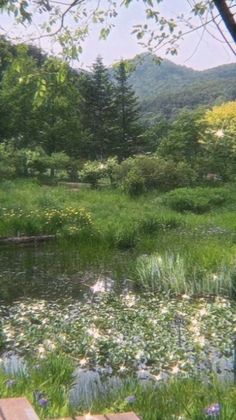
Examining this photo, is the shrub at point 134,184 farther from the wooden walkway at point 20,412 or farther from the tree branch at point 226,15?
the tree branch at point 226,15

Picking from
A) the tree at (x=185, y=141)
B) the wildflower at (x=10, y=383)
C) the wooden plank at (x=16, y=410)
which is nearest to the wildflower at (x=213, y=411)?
the wooden plank at (x=16, y=410)

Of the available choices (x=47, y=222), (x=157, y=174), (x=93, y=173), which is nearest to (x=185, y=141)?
(x=157, y=174)

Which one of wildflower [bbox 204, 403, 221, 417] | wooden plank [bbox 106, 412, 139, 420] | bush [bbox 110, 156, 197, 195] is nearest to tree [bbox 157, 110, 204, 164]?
bush [bbox 110, 156, 197, 195]

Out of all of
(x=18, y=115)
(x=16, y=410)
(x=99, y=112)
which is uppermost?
(x=99, y=112)

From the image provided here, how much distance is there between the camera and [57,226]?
12031 millimetres

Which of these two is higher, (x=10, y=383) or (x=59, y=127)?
(x=59, y=127)

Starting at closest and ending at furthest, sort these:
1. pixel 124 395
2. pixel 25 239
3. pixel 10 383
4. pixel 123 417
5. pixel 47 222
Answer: pixel 123 417 < pixel 10 383 < pixel 124 395 < pixel 25 239 < pixel 47 222

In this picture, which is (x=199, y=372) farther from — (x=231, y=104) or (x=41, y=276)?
(x=231, y=104)

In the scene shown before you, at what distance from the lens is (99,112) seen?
31.9 meters

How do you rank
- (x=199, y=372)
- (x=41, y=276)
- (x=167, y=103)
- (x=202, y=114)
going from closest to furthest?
(x=199, y=372) → (x=41, y=276) → (x=202, y=114) → (x=167, y=103)

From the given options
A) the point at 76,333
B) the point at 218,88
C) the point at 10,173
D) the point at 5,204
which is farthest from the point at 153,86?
the point at 76,333

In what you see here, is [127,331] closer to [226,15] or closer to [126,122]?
[226,15]

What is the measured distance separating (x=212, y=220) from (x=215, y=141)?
27.7 feet

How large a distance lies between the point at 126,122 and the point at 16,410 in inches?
1168
